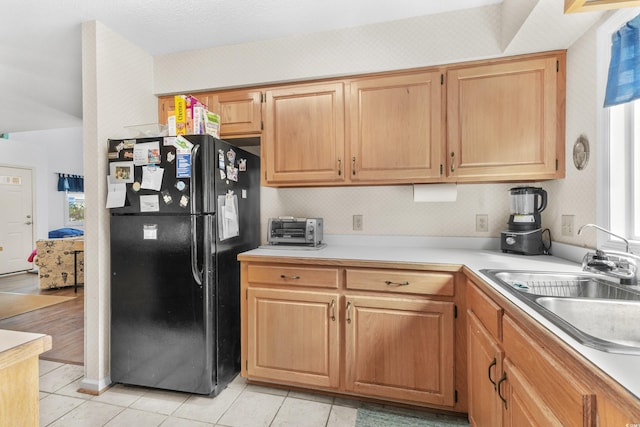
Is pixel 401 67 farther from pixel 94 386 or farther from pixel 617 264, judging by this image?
pixel 94 386

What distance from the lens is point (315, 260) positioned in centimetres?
185

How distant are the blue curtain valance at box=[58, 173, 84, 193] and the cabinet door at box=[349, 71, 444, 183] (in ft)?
23.1

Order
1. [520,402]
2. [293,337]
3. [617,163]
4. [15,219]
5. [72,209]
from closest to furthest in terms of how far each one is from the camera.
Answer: [520,402], [617,163], [293,337], [15,219], [72,209]

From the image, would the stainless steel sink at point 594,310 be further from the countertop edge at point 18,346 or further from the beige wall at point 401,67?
the countertop edge at point 18,346

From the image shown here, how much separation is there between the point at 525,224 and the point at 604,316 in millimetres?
983

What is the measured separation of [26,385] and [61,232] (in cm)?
666

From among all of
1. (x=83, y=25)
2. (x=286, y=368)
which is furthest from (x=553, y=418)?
(x=83, y=25)

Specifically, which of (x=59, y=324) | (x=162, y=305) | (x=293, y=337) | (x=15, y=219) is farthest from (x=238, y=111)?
(x=15, y=219)

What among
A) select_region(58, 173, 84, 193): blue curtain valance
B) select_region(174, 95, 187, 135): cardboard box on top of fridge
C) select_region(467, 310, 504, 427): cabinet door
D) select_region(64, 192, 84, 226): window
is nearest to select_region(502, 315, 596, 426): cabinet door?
select_region(467, 310, 504, 427): cabinet door

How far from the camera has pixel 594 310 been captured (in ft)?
3.33

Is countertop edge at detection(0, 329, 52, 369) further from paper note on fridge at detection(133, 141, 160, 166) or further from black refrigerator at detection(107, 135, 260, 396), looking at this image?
paper note on fridge at detection(133, 141, 160, 166)

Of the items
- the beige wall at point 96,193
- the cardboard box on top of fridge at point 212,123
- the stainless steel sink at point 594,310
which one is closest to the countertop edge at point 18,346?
the stainless steel sink at point 594,310

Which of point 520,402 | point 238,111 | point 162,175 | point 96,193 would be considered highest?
point 238,111

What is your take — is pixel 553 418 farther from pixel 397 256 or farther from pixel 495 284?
pixel 397 256
